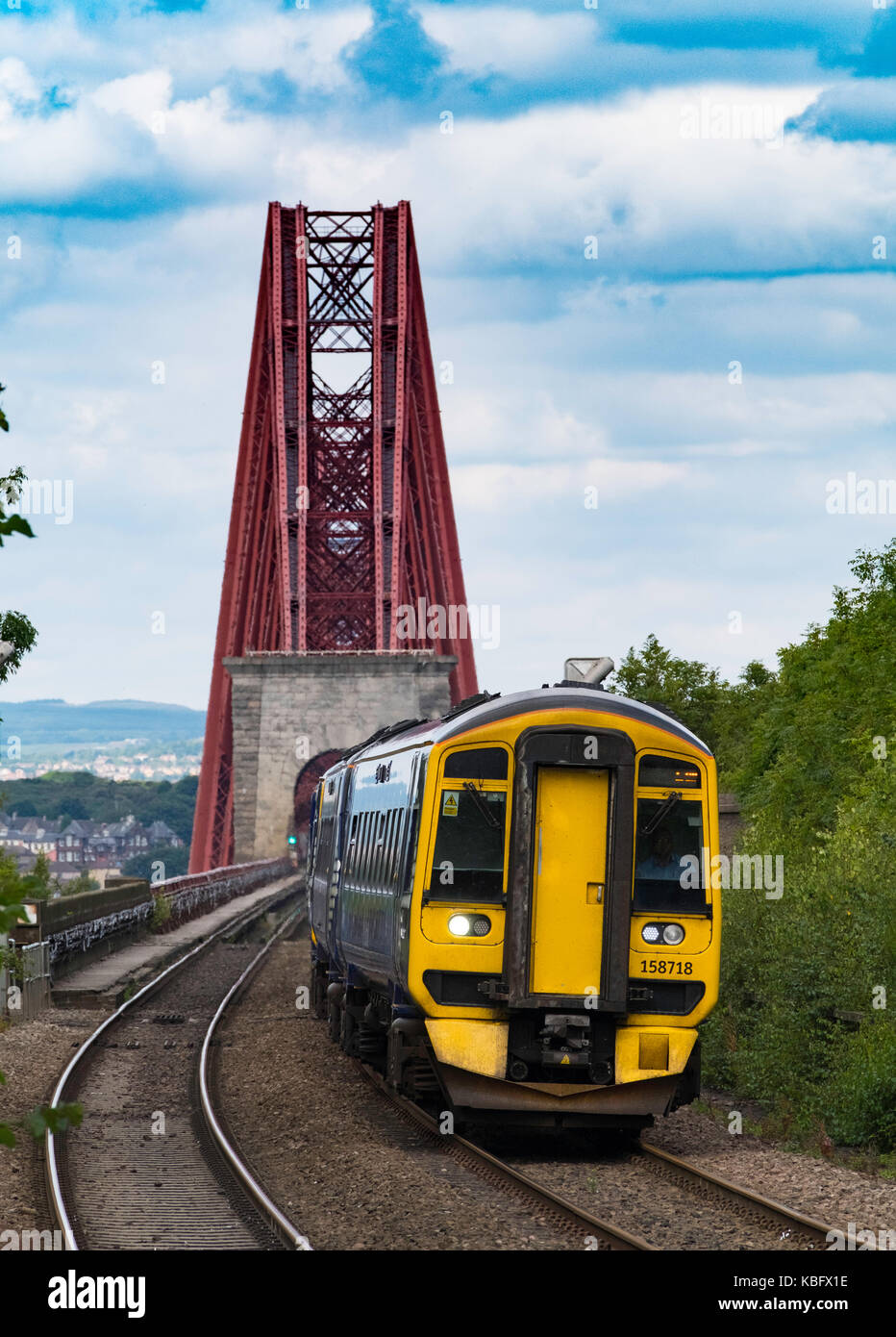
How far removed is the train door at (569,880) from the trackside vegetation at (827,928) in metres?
2.86

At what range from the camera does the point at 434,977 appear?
12445 mm

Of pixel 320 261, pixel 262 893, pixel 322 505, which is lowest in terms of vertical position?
pixel 262 893

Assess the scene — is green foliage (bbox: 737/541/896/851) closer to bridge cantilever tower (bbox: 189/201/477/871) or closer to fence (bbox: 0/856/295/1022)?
fence (bbox: 0/856/295/1022)

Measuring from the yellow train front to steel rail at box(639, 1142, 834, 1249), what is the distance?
47 centimetres

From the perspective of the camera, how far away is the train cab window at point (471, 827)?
12.5m

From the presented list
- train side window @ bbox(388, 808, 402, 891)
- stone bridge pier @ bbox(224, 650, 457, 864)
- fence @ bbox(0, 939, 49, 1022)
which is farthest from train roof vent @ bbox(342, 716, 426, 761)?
stone bridge pier @ bbox(224, 650, 457, 864)

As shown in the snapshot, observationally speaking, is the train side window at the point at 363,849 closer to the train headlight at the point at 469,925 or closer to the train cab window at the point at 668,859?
the train headlight at the point at 469,925

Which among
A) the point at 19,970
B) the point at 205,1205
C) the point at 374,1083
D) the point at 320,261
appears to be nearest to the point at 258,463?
the point at 320,261

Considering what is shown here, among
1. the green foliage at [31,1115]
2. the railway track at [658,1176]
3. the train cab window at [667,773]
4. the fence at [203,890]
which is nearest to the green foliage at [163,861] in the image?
the fence at [203,890]

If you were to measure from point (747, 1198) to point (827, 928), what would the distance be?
6.77m

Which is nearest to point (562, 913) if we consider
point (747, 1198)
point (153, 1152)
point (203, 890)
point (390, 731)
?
point (747, 1198)

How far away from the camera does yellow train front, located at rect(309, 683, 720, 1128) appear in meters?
12.3

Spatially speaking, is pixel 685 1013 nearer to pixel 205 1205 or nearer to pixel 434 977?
pixel 434 977
